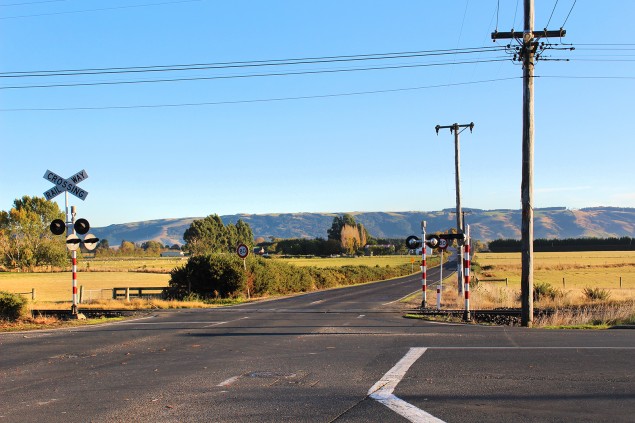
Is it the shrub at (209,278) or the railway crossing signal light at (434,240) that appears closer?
the railway crossing signal light at (434,240)

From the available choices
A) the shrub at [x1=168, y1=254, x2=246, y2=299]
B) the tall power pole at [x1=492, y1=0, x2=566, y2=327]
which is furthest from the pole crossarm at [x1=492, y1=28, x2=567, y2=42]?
the shrub at [x1=168, y1=254, x2=246, y2=299]

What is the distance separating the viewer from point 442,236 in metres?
21.8

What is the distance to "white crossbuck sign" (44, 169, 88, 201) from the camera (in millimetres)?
19797

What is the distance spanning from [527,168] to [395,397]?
12.6 meters

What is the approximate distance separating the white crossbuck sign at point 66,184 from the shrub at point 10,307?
3138 millimetres

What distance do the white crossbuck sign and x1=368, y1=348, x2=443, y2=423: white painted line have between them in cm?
1300

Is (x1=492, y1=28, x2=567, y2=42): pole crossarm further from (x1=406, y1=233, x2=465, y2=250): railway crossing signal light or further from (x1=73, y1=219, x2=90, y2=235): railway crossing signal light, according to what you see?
(x1=73, y1=219, x2=90, y2=235): railway crossing signal light

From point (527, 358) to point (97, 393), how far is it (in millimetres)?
6441

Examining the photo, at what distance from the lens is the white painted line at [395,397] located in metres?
6.79

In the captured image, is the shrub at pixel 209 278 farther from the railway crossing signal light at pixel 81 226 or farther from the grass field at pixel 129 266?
the grass field at pixel 129 266

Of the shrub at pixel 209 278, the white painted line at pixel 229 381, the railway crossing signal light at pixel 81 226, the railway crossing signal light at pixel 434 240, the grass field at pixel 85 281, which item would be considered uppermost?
the railway crossing signal light at pixel 81 226

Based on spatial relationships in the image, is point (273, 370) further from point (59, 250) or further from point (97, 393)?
point (59, 250)

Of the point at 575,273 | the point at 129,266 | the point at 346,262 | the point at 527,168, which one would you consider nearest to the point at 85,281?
the point at 129,266

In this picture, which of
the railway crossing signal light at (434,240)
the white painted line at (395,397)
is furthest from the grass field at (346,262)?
the white painted line at (395,397)
